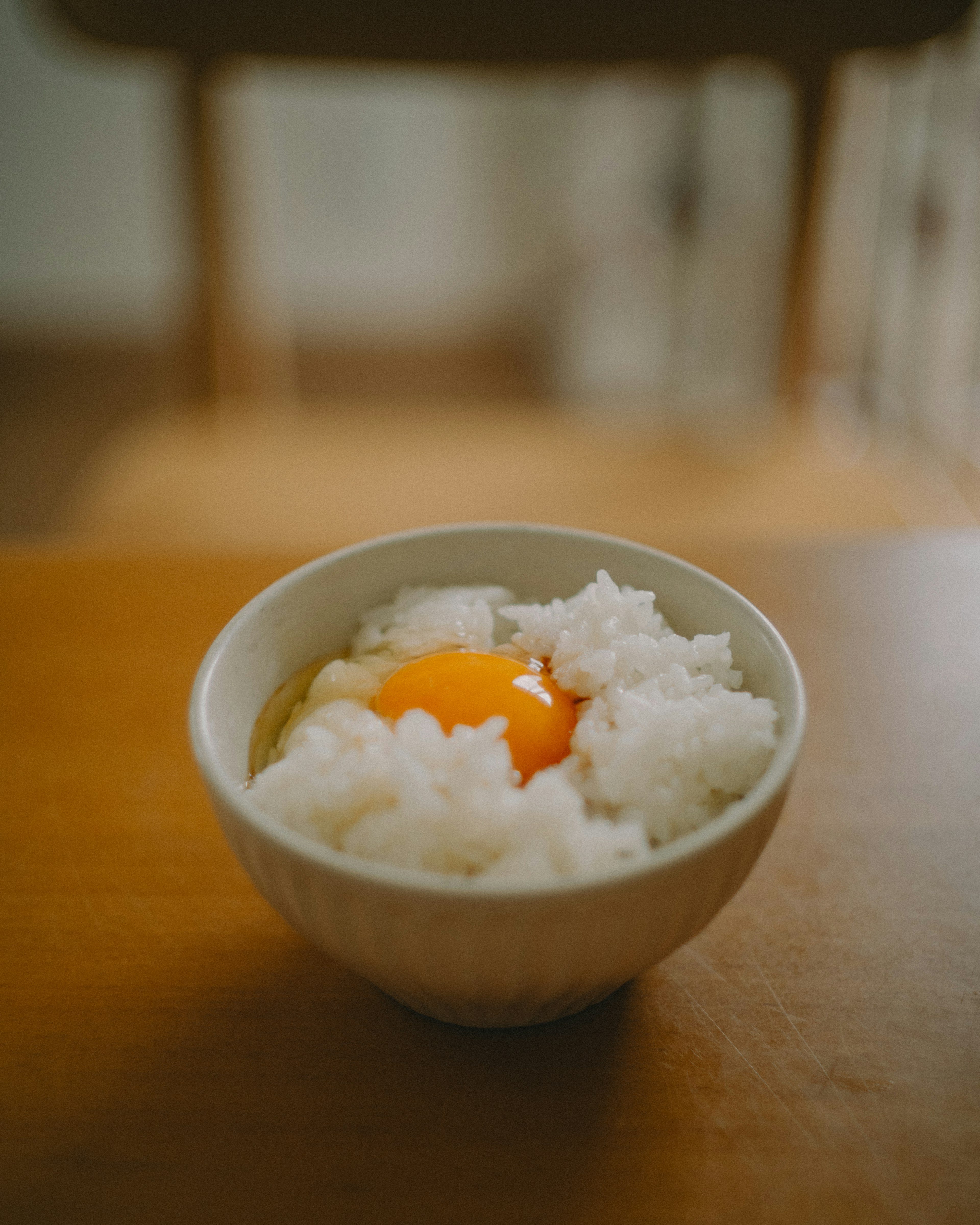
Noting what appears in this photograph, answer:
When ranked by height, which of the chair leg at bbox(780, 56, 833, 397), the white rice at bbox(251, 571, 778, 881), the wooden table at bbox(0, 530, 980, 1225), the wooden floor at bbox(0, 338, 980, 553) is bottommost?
the wooden floor at bbox(0, 338, 980, 553)

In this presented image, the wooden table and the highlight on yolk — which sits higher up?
the highlight on yolk

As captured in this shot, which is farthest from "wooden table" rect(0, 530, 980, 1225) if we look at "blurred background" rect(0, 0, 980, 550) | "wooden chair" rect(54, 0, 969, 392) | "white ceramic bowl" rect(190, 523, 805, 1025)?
"wooden chair" rect(54, 0, 969, 392)

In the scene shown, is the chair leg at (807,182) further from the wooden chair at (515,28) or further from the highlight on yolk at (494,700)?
the highlight on yolk at (494,700)

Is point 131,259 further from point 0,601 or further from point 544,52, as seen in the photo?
point 0,601

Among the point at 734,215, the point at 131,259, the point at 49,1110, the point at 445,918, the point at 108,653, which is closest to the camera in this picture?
the point at 445,918

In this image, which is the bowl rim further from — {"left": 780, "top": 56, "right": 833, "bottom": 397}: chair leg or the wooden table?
{"left": 780, "top": 56, "right": 833, "bottom": 397}: chair leg

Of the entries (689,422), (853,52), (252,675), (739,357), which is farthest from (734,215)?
(252,675)

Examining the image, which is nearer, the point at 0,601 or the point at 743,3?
the point at 0,601
